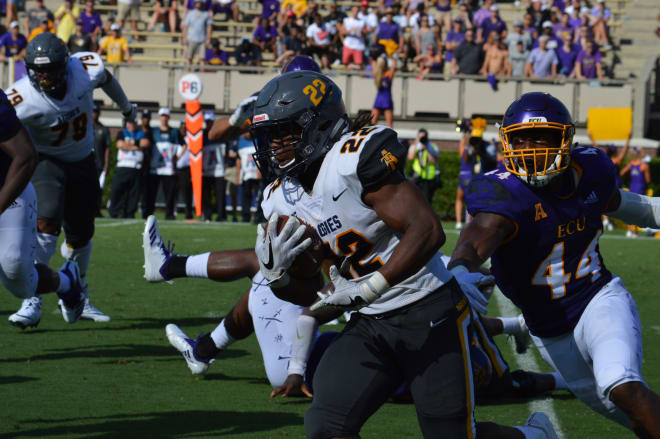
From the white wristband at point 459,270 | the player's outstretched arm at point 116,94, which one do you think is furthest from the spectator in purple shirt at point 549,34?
the white wristband at point 459,270

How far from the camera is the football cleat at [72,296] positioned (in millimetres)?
7086

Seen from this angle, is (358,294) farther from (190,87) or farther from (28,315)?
(190,87)

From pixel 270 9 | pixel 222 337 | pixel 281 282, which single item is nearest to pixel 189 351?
pixel 222 337

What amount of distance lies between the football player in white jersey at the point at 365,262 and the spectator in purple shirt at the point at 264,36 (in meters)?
18.7

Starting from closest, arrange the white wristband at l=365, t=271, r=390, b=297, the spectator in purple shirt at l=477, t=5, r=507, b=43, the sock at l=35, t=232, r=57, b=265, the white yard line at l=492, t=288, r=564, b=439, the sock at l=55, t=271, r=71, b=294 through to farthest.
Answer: the white wristband at l=365, t=271, r=390, b=297 < the white yard line at l=492, t=288, r=564, b=439 < the sock at l=55, t=271, r=71, b=294 < the sock at l=35, t=232, r=57, b=265 < the spectator in purple shirt at l=477, t=5, r=507, b=43

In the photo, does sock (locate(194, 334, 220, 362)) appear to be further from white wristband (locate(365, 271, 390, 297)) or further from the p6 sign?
the p6 sign

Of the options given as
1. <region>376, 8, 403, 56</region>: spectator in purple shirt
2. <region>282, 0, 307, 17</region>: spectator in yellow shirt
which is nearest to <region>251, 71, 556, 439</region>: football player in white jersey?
<region>376, 8, 403, 56</region>: spectator in purple shirt

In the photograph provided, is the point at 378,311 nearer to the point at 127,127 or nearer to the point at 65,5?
the point at 127,127

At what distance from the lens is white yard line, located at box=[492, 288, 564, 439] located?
5199mm

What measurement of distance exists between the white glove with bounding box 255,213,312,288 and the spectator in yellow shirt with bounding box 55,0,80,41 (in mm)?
Result: 18749

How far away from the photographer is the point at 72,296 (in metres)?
7.11

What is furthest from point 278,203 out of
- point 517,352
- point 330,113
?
point 517,352

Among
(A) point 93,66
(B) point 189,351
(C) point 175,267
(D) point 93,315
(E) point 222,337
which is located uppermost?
(A) point 93,66

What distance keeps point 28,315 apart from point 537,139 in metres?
4.28
